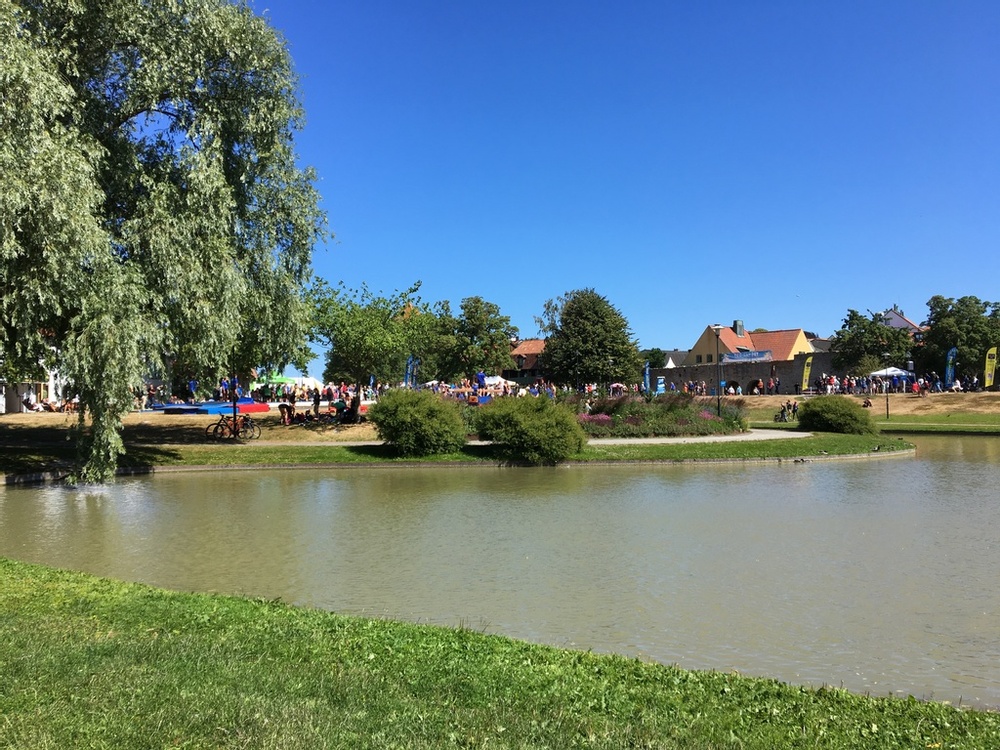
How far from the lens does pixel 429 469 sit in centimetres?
2317

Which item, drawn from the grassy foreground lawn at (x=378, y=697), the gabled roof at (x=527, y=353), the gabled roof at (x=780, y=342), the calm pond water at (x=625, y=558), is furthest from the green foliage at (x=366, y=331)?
the gabled roof at (x=527, y=353)

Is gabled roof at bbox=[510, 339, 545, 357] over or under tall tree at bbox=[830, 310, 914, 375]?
over

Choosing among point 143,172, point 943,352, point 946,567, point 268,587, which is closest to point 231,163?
point 143,172

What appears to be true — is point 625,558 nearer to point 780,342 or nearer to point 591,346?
point 591,346

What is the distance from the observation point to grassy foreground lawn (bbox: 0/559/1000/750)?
12.7 ft

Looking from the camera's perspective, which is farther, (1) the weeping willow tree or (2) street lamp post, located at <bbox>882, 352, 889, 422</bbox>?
(2) street lamp post, located at <bbox>882, 352, 889, 422</bbox>

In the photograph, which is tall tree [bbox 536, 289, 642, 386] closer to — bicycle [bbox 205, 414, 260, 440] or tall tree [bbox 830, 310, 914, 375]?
tall tree [bbox 830, 310, 914, 375]

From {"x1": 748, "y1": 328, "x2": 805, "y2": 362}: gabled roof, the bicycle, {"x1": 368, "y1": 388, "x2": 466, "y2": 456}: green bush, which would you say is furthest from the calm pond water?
{"x1": 748, "y1": 328, "x2": 805, "y2": 362}: gabled roof

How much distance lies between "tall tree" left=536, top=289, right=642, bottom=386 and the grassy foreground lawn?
59478 millimetres

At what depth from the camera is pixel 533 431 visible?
23359 millimetres

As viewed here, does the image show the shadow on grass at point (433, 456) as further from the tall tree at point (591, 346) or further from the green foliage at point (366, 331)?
the tall tree at point (591, 346)

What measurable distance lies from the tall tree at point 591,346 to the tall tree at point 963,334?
24.9 m

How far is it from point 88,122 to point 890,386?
57.2 m

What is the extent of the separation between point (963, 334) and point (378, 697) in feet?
222
